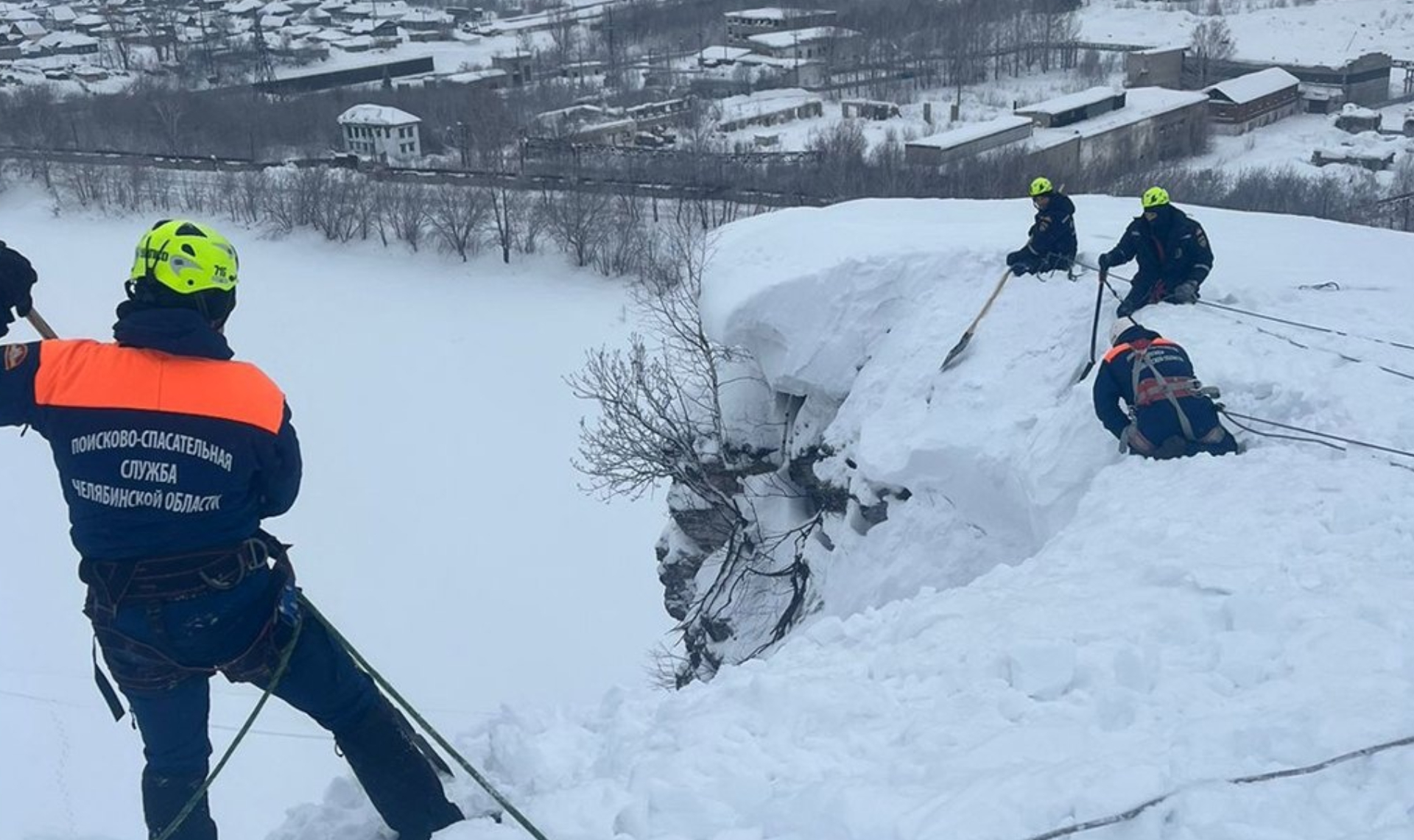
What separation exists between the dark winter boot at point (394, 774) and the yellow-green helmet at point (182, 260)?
4.93 ft

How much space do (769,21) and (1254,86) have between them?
94.6 ft

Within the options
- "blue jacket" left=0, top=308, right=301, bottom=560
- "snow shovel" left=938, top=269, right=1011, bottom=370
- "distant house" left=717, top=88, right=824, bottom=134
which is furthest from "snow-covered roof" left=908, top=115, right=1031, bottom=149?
"blue jacket" left=0, top=308, right=301, bottom=560

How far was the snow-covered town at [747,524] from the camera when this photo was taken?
348cm

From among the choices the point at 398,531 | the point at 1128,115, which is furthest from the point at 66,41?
the point at 398,531

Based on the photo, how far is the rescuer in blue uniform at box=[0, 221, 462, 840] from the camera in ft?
11.1

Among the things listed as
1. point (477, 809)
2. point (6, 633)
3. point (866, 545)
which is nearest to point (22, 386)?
point (477, 809)

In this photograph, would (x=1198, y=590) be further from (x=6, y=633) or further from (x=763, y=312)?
(x=6, y=633)

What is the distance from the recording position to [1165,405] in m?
6.89

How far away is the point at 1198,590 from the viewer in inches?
192

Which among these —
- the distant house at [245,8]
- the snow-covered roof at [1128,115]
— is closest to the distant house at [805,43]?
the snow-covered roof at [1128,115]

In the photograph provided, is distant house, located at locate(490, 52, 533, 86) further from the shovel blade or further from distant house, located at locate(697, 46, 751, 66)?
the shovel blade

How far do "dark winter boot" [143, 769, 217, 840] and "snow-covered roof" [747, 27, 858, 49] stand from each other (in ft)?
194

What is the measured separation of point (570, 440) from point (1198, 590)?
67.2 feet

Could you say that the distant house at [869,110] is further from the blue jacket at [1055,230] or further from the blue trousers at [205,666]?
the blue trousers at [205,666]
